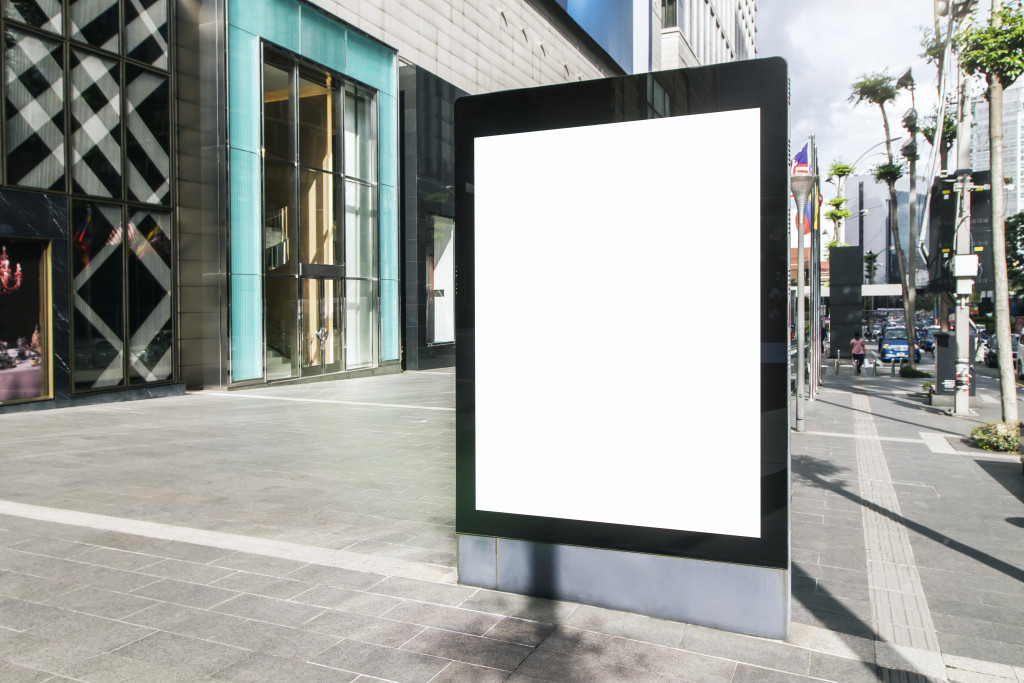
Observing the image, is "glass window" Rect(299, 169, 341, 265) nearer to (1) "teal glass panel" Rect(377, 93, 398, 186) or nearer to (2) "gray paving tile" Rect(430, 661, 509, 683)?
(1) "teal glass panel" Rect(377, 93, 398, 186)

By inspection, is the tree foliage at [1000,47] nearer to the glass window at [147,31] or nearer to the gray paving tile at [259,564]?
the gray paving tile at [259,564]

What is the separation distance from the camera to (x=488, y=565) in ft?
15.8

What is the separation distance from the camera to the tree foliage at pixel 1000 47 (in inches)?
442

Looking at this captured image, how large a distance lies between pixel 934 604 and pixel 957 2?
14.0 m

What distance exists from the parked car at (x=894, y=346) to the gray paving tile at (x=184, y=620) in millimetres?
28967

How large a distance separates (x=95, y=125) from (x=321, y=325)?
7966 millimetres

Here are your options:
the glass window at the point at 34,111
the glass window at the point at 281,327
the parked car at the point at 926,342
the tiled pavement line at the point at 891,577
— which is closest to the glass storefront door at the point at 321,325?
the glass window at the point at 281,327

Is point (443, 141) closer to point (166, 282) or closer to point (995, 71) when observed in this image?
point (166, 282)

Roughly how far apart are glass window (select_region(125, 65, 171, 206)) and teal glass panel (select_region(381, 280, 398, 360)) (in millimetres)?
8153

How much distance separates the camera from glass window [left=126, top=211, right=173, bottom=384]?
16.7 metres

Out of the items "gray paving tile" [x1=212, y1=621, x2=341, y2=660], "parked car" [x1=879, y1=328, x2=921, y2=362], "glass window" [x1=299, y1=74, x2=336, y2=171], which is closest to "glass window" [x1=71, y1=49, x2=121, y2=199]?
"glass window" [x1=299, y1=74, x2=336, y2=171]

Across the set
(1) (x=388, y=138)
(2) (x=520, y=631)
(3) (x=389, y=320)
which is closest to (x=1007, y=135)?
(1) (x=388, y=138)

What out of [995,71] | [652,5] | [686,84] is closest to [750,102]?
[686,84]

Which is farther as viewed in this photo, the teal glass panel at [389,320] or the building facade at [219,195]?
the teal glass panel at [389,320]
